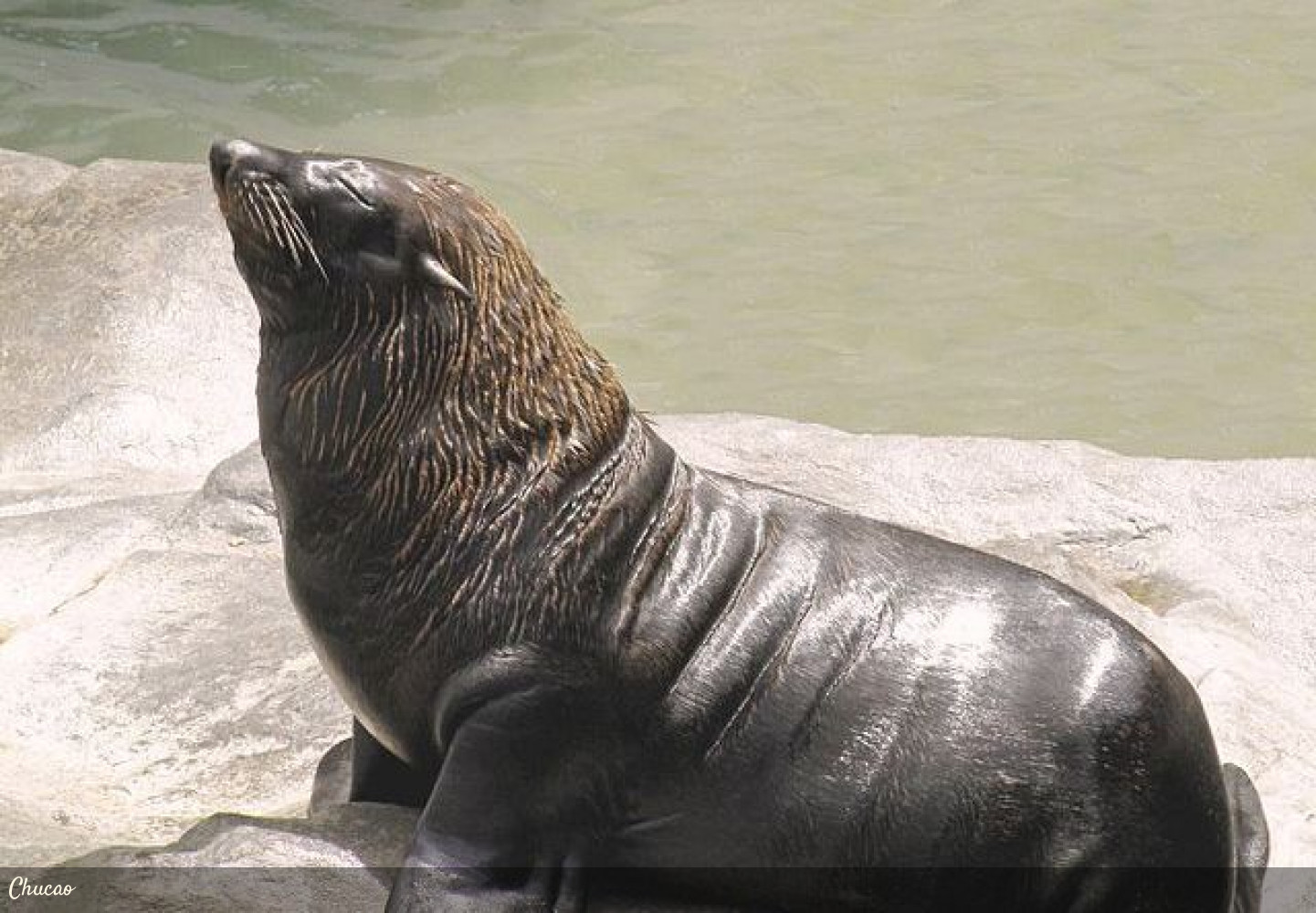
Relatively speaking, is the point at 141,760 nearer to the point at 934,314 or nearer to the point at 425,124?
the point at 934,314

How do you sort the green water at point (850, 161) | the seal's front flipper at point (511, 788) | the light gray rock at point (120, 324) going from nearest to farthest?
1. the seal's front flipper at point (511, 788)
2. the light gray rock at point (120, 324)
3. the green water at point (850, 161)

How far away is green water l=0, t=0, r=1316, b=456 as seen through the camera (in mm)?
9258

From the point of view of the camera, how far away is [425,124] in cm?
1119

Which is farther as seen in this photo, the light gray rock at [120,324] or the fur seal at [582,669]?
the light gray rock at [120,324]

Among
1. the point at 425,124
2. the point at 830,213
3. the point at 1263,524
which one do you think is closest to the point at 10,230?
the point at 425,124

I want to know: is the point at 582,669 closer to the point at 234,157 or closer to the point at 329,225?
the point at 329,225

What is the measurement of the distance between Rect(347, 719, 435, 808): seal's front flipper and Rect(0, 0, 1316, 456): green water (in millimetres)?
4714

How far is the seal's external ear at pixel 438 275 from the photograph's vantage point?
3.93m

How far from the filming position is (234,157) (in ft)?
13.0

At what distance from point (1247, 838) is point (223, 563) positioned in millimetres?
2733

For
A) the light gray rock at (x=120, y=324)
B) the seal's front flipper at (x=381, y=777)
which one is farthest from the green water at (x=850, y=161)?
the seal's front flipper at (x=381, y=777)

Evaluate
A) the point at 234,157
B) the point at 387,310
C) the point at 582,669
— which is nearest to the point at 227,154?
the point at 234,157

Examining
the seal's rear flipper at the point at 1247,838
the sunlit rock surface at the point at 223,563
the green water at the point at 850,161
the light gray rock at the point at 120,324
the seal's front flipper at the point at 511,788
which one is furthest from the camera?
the green water at the point at 850,161

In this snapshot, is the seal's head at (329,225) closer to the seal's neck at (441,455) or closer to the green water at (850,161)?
the seal's neck at (441,455)
